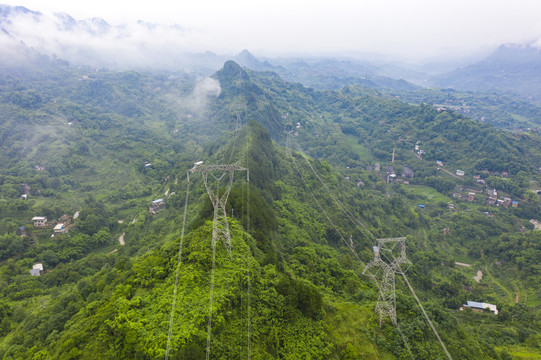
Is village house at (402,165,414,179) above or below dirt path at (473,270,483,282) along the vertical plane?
above

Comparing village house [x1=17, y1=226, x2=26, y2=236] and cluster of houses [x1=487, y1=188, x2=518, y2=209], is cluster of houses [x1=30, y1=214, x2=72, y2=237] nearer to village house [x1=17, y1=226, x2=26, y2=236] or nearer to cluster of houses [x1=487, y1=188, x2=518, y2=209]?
village house [x1=17, y1=226, x2=26, y2=236]

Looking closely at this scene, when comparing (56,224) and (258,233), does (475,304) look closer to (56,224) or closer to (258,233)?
(258,233)

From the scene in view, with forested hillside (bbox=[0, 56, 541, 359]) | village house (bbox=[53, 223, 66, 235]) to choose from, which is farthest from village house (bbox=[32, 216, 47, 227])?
village house (bbox=[53, 223, 66, 235])

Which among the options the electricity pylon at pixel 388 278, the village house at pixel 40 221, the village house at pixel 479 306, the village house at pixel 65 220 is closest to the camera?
the electricity pylon at pixel 388 278

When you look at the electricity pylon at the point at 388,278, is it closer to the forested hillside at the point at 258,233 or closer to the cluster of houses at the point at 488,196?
the forested hillside at the point at 258,233

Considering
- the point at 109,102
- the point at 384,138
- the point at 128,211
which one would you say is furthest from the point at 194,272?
the point at 109,102

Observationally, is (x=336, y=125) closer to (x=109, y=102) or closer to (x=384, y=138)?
(x=384, y=138)

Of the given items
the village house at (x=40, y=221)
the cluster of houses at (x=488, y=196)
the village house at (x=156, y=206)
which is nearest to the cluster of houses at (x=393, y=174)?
the cluster of houses at (x=488, y=196)

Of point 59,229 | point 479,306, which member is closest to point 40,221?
point 59,229
